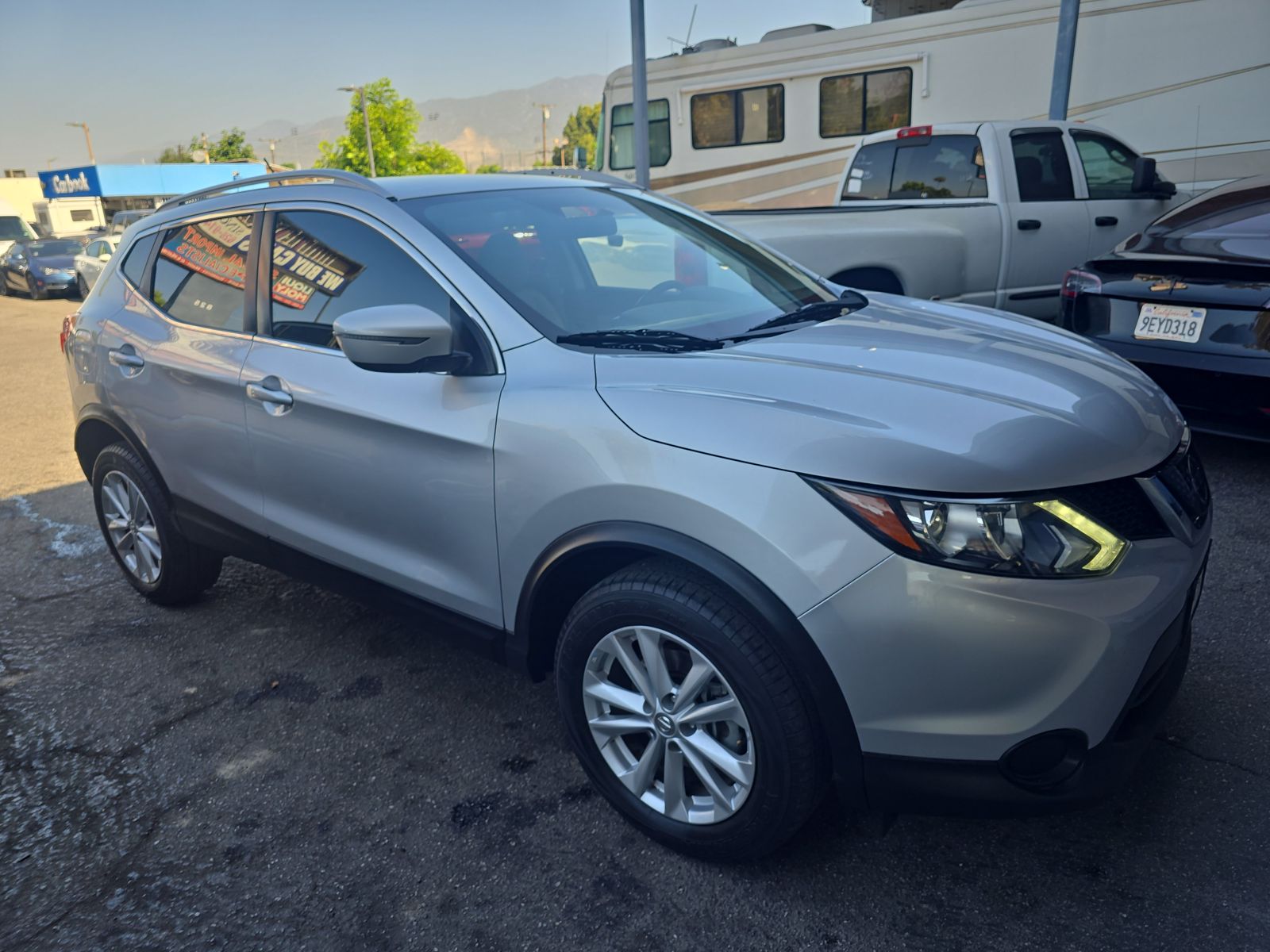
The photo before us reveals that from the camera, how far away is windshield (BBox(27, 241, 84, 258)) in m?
21.5

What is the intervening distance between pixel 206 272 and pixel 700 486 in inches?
96.1

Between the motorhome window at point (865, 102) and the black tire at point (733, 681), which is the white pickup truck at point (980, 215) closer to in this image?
the motorhome window at point (865, 102)

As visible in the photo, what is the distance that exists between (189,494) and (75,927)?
1755mm

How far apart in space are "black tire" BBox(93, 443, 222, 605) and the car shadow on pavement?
0.43 meters

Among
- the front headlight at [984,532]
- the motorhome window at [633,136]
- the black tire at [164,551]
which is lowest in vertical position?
the black tire at [164,551]

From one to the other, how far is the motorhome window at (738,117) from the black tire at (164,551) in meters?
10.9

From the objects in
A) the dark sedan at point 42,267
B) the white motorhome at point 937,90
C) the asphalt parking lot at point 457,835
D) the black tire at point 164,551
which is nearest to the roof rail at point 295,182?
the black tire at point 164,551

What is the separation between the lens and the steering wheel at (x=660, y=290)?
10.0 feet

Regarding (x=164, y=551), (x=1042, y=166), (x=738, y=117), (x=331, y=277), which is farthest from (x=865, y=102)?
(x=164, y=551)

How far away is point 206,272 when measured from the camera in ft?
12.0

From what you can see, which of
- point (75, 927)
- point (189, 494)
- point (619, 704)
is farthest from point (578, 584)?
point (189, 494)

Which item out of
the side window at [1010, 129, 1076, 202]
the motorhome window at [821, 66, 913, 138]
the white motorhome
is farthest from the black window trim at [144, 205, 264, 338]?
the motorhome window at [821, 66, 913, 138]

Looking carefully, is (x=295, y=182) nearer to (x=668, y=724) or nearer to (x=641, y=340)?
(x=641, y=340)

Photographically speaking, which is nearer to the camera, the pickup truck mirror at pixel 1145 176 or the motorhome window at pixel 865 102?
the pickup truck mirror at pixel 1145 176
